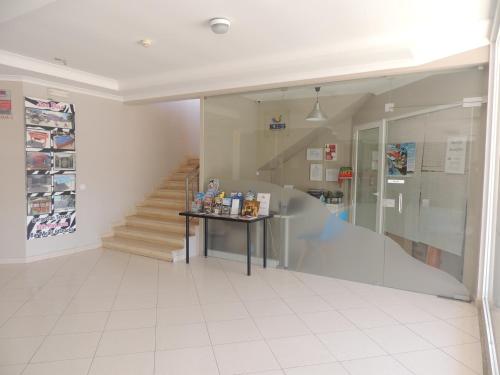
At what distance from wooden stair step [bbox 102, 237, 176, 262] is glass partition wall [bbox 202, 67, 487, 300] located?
1201 mm

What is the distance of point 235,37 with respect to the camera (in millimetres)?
3779

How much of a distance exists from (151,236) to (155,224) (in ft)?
1.13

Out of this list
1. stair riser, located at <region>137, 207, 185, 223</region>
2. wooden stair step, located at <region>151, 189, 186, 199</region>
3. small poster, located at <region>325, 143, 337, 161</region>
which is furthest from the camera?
wooden stair step, located at <region>151, 189, 186, 199</region>

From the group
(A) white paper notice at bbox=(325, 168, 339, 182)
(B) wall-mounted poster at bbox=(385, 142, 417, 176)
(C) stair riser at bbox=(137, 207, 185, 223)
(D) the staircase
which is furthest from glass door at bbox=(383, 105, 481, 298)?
(C) stair riser at bbox=(137, 207, 185, 223)

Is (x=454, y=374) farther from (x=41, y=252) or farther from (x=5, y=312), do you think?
(x=41, y=252)

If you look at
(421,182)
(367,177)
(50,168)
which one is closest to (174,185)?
(50,168)

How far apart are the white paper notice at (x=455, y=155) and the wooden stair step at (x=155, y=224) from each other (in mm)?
3861

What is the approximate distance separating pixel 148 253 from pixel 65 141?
2.24 meters

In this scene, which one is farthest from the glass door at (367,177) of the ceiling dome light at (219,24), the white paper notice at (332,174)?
the ceiling dome light at (219,24)

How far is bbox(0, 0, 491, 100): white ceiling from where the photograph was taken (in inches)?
121

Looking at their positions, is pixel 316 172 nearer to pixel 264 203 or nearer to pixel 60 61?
pixel 264 203

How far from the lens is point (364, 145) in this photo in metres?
4.24

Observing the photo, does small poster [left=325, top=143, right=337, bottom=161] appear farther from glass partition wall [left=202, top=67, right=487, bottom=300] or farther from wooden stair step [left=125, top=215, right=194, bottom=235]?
wooden stair step [left=125, top=215, right=194, bottom=235]

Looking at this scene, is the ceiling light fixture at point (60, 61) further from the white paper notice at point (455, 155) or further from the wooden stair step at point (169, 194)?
the white paper notice at point (455, 155)
